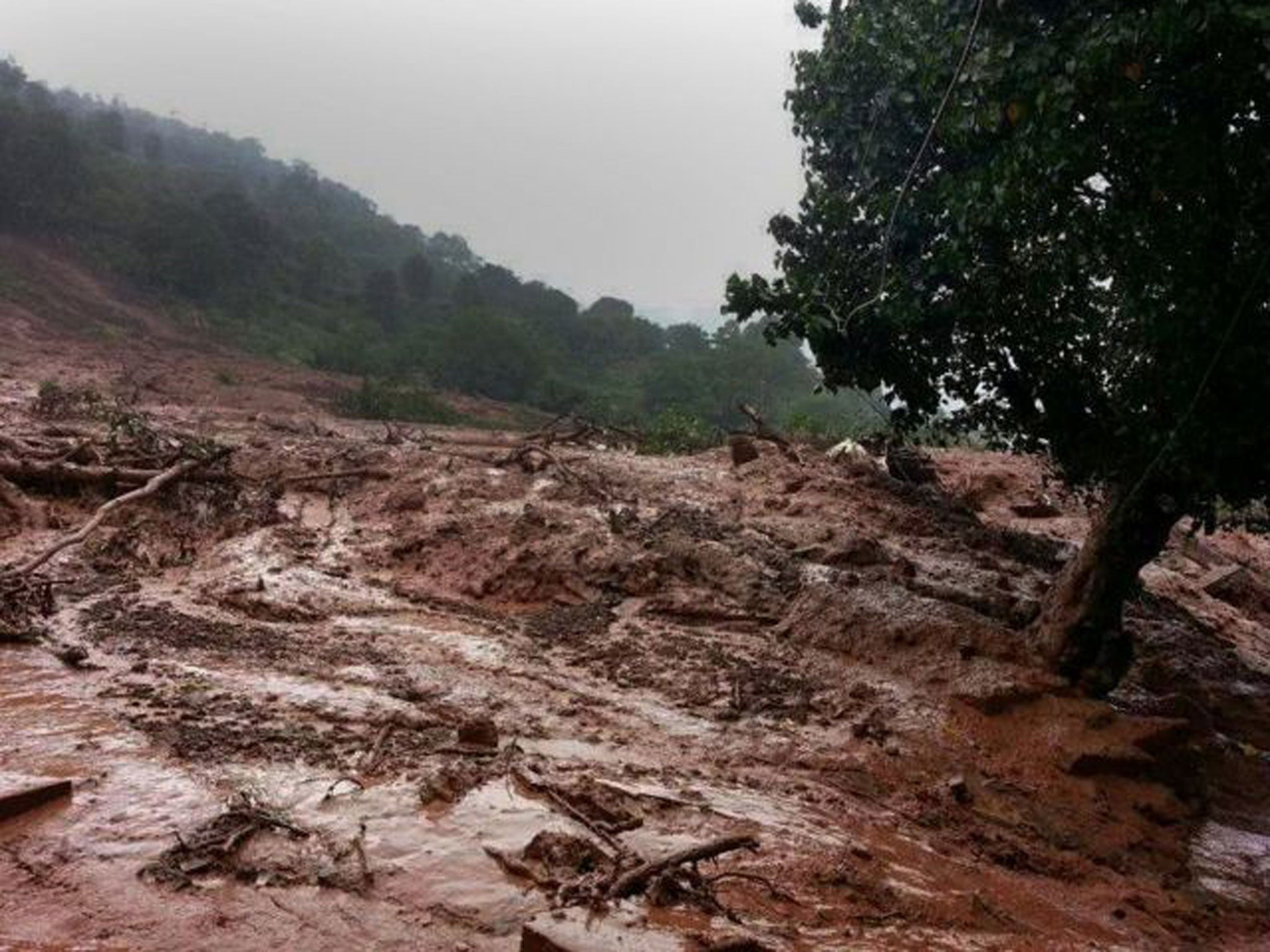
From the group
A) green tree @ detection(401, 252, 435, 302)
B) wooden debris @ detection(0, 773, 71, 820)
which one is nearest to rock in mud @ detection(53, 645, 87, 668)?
wooden debris @ detection(0, 773, 71, 820)

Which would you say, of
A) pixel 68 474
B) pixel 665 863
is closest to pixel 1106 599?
pixel 665 863

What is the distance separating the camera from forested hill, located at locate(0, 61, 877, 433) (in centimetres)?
3550

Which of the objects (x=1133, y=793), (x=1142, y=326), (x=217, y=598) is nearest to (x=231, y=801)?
(x=217, y=598)

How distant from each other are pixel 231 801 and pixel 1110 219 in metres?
5.02

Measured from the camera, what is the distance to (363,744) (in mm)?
4059

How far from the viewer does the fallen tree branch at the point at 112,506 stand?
6.20 m

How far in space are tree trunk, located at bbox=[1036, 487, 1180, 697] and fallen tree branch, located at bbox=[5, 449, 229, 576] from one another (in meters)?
6.59

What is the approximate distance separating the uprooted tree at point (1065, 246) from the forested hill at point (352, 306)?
1856 cm

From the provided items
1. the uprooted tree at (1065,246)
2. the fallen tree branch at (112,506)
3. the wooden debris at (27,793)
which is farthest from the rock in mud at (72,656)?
the uprooted tree at (1065,246)

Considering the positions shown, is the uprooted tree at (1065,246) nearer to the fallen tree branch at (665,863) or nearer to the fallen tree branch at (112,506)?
the fallen tree branch at (665,863)

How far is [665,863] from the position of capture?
3039mm

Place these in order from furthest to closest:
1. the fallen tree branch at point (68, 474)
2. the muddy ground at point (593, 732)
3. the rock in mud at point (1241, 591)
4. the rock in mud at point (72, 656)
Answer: the rock in mud at point (1241, 591)
the fallen tree branch at point (68, 474)
the rock in mud at point (72, 656)
the muddy ground at point (593, 732)

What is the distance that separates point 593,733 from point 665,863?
5.72 feet

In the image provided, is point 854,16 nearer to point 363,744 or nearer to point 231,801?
point 363,744
